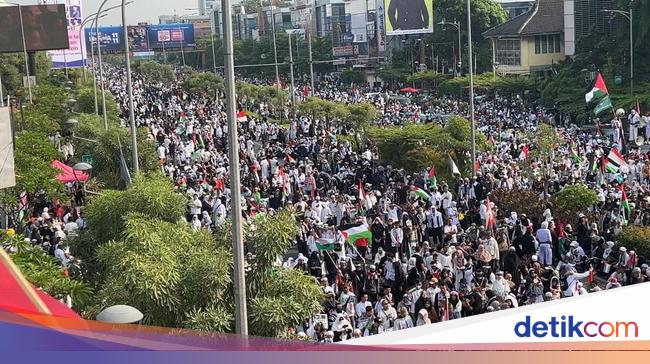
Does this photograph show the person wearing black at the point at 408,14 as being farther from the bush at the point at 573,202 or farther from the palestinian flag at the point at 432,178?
the bush at the point at 573,202

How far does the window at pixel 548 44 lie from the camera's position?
6384 centimetres

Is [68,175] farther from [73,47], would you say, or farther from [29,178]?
[73,47]

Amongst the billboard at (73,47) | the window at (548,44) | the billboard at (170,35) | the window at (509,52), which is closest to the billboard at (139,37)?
the billboard at (170,35)

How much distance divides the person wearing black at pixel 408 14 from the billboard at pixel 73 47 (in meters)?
23.5

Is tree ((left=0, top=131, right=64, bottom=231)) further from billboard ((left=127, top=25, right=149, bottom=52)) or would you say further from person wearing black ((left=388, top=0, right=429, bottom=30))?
billboard ((left=127, top=25, right=149, bottom=52))

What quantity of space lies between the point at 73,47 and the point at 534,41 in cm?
2855

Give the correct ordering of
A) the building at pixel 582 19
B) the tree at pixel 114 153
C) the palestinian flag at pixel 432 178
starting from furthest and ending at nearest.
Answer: the building at pixel 582 19 < the tree at pixel 114 153 < the palestinian flag at pixel 432 178

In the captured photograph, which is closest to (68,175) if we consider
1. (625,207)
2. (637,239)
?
(625,207)

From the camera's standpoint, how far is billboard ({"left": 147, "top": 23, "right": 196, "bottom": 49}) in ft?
418

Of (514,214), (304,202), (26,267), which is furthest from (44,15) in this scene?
(26,267)

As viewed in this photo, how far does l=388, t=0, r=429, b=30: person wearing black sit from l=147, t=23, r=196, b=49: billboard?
179 feet

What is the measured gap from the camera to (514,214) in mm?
19312

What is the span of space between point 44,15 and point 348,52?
169 ft

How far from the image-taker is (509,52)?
6662 cm
